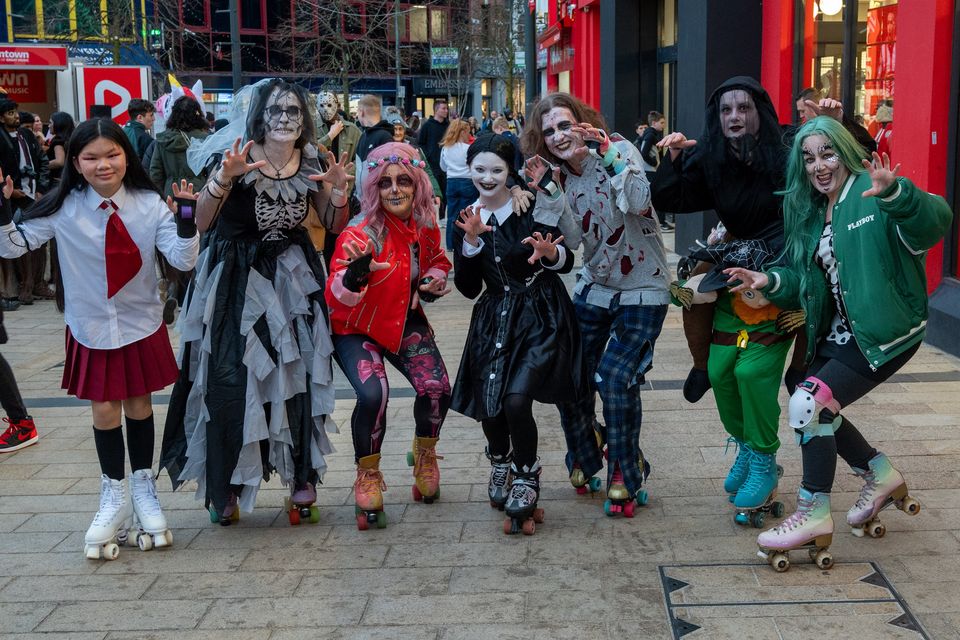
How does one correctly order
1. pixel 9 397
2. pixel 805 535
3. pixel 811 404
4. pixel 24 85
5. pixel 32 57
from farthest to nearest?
pixel 24 85
pixel 32 57
pixel 9 397
pixel 805 535
pixel 811 404

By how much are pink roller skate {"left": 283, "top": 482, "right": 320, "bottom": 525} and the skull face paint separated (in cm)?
239

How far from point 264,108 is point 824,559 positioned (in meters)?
2.92

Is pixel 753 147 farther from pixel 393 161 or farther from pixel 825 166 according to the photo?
pixel 393 161

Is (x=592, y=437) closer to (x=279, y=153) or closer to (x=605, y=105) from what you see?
(x=279, y=153)

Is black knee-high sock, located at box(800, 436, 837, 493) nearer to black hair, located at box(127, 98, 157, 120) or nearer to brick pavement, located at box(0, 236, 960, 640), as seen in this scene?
brick pavement, located at box(0, 236, 960, 640)

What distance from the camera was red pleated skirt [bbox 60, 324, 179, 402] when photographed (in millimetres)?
4723

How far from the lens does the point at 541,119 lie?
197 inches

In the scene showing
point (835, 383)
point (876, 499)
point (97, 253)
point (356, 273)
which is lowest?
point (876, 499)

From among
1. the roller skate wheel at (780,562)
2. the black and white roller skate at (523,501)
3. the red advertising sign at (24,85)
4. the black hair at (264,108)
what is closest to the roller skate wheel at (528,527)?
the black and white roller skate at (523,501)

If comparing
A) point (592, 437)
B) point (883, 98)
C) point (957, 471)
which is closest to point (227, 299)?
point (592, 437)

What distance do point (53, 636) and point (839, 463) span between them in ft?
12.2

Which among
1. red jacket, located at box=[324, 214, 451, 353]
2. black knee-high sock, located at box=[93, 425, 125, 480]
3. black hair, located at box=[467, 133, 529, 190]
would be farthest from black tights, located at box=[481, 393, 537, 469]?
black knee-high sock, located at box=[93, 425, 125, 480]

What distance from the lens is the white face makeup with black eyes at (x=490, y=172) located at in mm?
4840

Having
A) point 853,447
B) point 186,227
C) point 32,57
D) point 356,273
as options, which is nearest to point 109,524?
point 186,227
